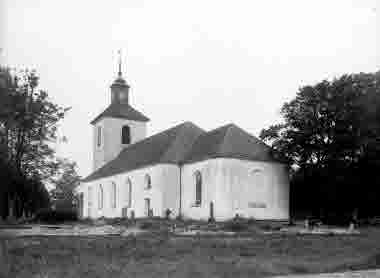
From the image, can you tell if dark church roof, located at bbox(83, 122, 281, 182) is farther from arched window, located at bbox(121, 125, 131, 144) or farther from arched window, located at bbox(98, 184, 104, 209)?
arched window, located at bbox(121, 125, 131, 144)

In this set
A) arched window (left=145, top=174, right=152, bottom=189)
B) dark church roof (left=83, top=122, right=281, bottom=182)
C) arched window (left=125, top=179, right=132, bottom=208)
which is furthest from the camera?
arched window (left=125, top=179, right=132, bottom=208)

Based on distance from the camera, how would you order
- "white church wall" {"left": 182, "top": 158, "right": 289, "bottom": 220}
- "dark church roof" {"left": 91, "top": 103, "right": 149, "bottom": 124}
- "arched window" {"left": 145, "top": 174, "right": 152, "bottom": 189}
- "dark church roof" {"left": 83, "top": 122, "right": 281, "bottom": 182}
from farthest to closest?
1. "dark church roof" {"left": 91, "top": 103, "right": 149, "bottom": 124}
2. "arched window" {"left": 145, "top": 174, "right": 152, "bottom": 189}
3. "dark church roof" {"left": 83, "top": 122, "right": 281, "bottom": 182}
4. "white church wall" {"left": 182, "top": 158, "right": 289, "bottom": 220}

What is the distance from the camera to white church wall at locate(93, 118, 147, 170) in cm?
5688

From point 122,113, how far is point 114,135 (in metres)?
2.69

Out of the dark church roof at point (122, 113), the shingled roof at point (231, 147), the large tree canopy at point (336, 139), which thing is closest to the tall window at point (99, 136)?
the dark church roof at point (122, 113)

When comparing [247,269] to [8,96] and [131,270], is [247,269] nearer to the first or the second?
[131,270]

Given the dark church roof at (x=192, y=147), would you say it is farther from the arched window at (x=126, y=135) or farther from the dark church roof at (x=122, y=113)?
the dark church roof at (x=122, y=113)

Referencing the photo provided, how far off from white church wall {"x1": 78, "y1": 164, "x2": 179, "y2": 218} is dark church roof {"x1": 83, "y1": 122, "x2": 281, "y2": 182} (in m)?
0.67

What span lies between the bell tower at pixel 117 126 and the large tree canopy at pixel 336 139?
2157cm

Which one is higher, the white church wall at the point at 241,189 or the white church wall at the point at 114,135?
the white church wall at the point at 114,135

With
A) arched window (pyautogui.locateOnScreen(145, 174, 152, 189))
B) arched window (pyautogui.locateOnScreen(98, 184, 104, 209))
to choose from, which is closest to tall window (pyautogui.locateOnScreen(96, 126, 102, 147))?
arched window (pyautogui.locateOnScreen(98, 184, 104, 209))

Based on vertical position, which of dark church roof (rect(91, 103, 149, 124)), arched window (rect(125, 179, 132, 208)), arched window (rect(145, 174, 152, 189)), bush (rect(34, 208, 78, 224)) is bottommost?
bush (rect(34, 208, 78, 224))

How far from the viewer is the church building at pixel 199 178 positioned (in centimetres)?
3716

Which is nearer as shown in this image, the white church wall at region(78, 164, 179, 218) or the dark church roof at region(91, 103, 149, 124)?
the white church wall at region(78, 164, 179, 218)
